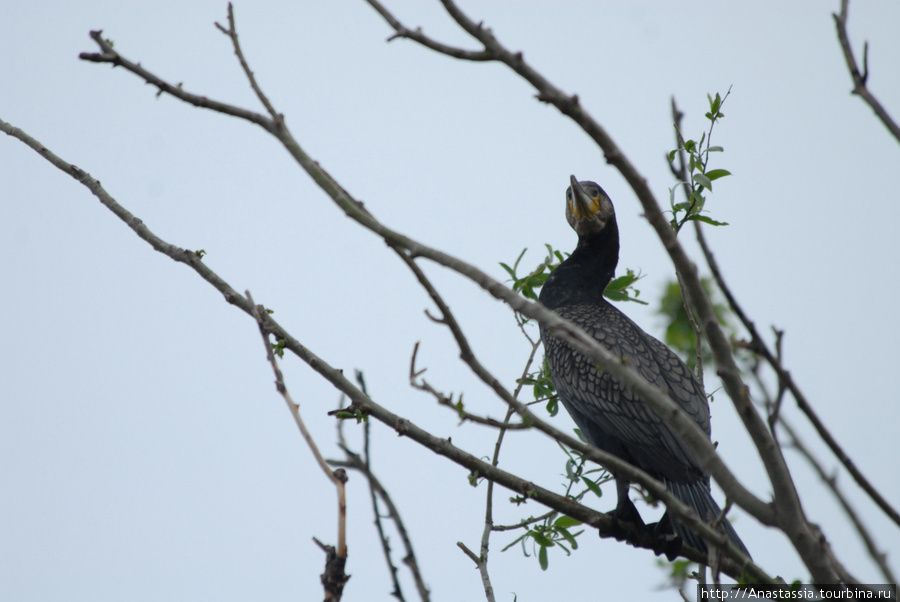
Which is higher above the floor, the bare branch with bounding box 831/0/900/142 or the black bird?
the black bird

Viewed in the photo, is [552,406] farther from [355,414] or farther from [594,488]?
[355,414]

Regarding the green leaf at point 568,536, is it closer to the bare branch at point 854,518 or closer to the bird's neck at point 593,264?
the bird's neck at point 593,264

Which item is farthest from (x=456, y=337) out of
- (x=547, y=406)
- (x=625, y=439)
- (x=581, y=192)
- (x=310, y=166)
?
(x=581, y=192)

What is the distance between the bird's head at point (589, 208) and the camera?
664cm

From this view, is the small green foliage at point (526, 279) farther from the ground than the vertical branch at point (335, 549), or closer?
farther from the ground

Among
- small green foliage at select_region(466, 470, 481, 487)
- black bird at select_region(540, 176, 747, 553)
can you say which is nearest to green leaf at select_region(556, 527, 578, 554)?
black bird at select_region(540, 176, 747, 553)

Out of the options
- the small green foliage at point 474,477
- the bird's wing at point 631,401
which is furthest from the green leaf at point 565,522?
the small green foliage at point 474,477

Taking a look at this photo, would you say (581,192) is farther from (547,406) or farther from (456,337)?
(456,337)

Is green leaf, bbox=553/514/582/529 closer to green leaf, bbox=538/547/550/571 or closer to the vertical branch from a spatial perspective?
green leaf, bbox=538/547/550/571

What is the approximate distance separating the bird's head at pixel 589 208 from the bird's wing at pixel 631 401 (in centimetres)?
130

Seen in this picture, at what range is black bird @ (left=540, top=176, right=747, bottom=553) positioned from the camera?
15.9 feet

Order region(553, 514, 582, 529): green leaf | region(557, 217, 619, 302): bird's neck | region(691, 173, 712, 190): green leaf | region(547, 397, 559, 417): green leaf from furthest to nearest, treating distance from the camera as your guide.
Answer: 1. region(557, 217, 619, 302): bird's neck
2. region(547, 397, 559, 417): green leaf
3. region(553, 514, 582, 529): green leaf
4. region(691, 173, 712, 190): green leaf

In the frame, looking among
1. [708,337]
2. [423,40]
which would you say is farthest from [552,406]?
[423,40]

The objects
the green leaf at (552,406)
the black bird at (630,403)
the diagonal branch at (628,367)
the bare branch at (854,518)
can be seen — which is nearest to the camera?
the bare branch at (854,518)
